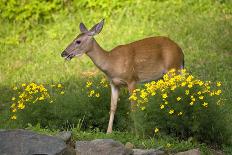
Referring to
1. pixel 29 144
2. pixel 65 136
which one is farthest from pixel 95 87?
pixel 29 144

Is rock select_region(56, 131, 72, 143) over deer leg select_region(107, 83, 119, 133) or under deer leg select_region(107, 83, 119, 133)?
under

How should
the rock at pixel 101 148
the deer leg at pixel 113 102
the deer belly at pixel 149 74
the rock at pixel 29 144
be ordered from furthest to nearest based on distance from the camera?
the deer belly at pixel 149 74
the deer leg at pixel 113 102
the rock at pixel 101 148
the rock at pixel 29 144

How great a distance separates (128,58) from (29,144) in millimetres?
3793

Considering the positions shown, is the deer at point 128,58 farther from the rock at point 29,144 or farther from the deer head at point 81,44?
the rock at point 29,144

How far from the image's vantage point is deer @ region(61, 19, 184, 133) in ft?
37.7

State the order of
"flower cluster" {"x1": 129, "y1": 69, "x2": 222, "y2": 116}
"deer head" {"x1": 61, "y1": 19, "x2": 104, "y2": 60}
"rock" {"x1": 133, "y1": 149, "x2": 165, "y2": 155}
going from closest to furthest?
"rock" {"x1": 133, "y1": 149, "x2": 165, "y2": 155}, "flower cluster" {"x1": 129, "y1": 69, "x2": 222, "y2": 116}, "deer head" {"x1": 61, "y1": 19, "x2": 104, "y2": 60}

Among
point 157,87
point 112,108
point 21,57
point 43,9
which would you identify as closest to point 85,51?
point 112,108

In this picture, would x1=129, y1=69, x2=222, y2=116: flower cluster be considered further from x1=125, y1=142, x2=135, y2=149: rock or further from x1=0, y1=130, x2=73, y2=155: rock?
x1=0, y1=130, x2=73, y2=155: rock

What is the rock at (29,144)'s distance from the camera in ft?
26.5

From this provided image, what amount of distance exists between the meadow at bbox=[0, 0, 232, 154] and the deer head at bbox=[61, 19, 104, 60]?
55 cm

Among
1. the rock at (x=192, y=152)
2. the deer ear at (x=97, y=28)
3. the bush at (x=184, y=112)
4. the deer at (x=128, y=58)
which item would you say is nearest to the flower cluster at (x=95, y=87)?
the deer at (x=128, y=58)

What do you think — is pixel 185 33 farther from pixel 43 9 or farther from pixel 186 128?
pixel 186 128

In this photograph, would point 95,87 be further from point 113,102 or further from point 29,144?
point 29,144

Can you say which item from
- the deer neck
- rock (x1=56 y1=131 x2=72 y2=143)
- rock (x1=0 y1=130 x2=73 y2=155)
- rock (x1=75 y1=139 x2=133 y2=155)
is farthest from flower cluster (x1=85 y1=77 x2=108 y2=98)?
rock (x1=0 y1=130 x2=73 y2=155)
